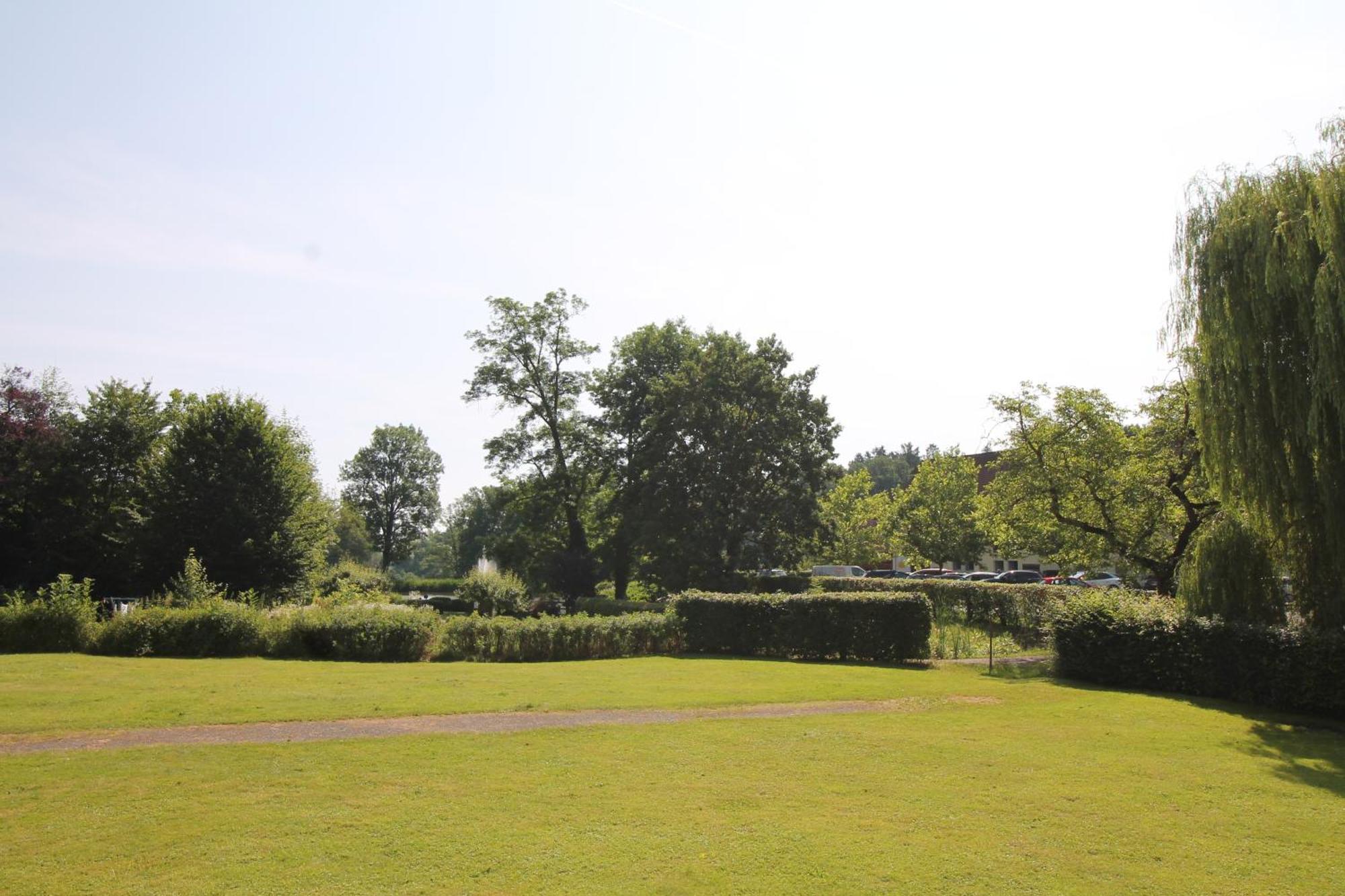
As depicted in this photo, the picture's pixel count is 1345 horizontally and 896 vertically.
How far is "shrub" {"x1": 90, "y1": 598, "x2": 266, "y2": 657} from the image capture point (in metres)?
21.3

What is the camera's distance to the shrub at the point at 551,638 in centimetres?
2302

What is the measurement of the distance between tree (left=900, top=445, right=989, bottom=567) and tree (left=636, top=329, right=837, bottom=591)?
68.4 ft

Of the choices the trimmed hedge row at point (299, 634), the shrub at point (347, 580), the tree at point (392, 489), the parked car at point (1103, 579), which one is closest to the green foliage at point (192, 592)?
the trimmed hedge row at point (299, 634)

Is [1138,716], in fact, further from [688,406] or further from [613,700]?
[688,406]

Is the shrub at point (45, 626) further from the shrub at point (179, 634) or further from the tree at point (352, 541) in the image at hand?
the tree at point (352, 541)

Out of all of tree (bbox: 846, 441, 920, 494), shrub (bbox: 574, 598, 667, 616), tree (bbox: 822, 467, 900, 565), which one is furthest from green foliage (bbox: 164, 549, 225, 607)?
tree (bbox: 846, 441, 920, 494)

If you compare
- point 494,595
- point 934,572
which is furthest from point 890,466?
point 494,595

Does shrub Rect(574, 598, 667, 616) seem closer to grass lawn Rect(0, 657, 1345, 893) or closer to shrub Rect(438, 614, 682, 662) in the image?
shrub Rect(438, 614, 682, 662)

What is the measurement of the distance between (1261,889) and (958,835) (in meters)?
2.44

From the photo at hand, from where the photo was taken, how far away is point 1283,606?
16.7 m

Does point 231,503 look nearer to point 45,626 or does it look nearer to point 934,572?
point 45,626

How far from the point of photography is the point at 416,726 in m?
12.8

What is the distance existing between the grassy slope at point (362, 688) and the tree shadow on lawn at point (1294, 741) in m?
4.48

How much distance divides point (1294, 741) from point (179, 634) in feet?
78.3
